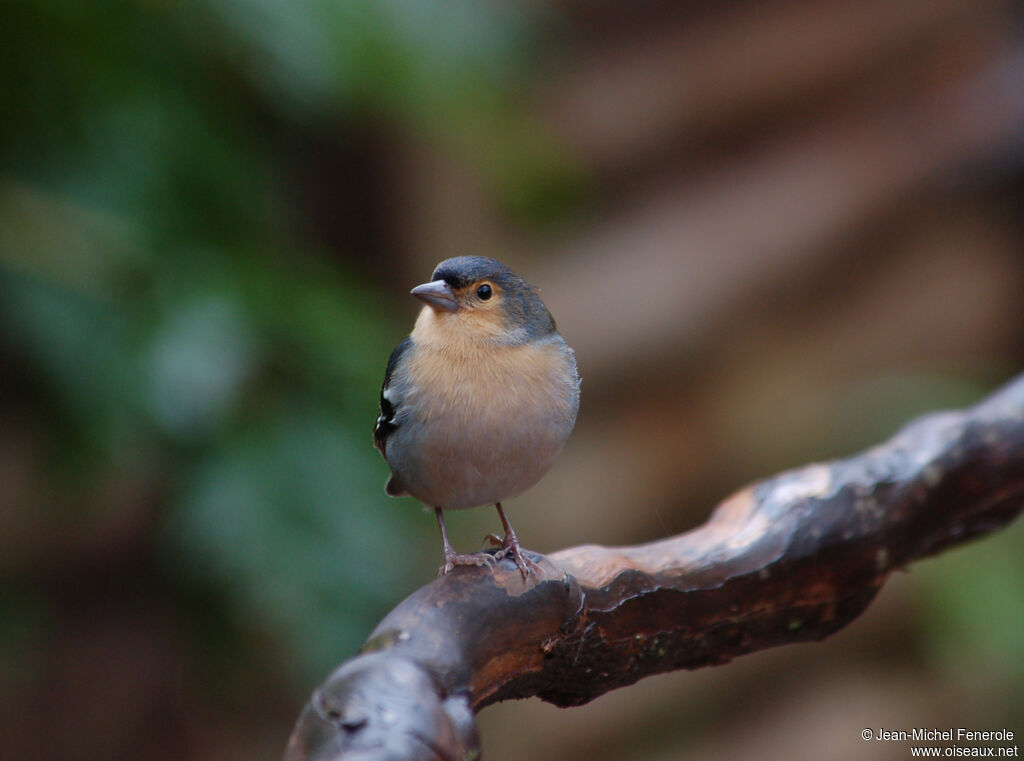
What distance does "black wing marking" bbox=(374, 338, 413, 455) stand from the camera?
8.34 ft

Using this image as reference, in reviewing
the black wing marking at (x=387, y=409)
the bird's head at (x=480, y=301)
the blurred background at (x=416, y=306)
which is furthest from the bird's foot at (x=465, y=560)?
the blurred background at (x=416, y=306)

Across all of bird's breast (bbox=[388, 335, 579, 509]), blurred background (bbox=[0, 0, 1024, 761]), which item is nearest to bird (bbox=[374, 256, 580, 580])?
bird's breast (bbox=[388, 335, 579, 509])

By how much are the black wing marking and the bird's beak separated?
0.15 metres

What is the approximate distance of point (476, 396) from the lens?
7.84 feet

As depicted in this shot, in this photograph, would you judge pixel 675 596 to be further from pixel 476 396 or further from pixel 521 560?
pixel 476 396

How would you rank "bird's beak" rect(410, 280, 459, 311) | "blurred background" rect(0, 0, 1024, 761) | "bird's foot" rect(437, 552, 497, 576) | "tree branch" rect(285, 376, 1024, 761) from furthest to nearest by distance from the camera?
"blurred background" rect(0, 0, 1024, 761)
"bird's beak" rect(410, 280, 459, 311)
"bird's foot" rect(437, 552, 497, 576)
"tree branch" rect(285, 376, 1024, 761)

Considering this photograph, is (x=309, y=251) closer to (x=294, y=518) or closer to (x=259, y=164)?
(x=259, y=164)

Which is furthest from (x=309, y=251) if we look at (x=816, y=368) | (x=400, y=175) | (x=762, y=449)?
(x=816, y=368)

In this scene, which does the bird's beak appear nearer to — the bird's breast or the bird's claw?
the bird's breast

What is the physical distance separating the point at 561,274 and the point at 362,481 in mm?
3051

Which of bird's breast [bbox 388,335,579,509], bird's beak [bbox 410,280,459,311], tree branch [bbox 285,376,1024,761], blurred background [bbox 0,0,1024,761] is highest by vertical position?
blurred background [bbox 0,0,1024,761]

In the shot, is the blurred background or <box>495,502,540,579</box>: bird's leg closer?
<box>495,502,540,579</box>: bird's leg

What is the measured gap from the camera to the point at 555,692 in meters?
2.34

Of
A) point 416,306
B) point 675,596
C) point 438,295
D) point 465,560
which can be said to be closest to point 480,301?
point 438,295
